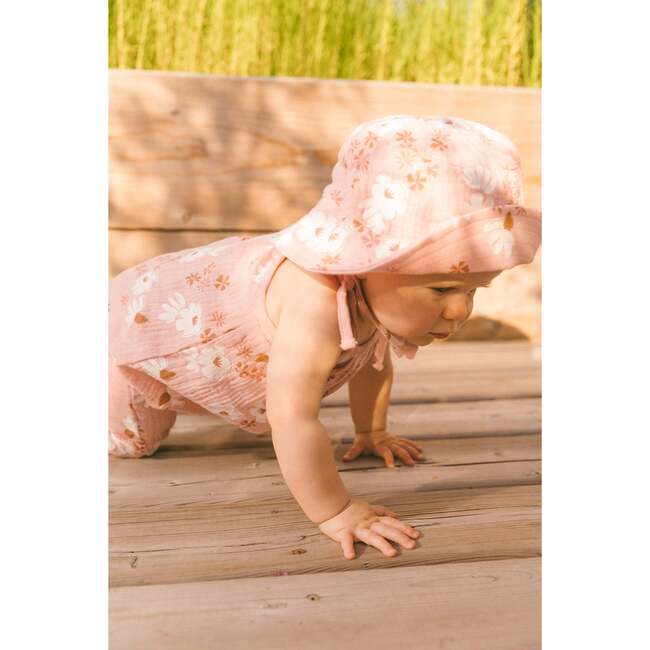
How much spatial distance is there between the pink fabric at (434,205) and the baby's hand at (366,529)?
35 centimetres

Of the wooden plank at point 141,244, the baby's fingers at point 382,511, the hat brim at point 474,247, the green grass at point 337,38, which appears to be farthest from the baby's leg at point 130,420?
the green grass at point 337,38

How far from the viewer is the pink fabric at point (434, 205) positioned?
89 cm

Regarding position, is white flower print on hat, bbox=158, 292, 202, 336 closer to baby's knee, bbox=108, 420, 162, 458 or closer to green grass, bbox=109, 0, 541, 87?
baby's knee, bbox=108, 420, 162, 458

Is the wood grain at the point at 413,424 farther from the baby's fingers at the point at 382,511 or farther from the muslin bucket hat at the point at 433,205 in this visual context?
the muslin bucket hat at the point at 433,205

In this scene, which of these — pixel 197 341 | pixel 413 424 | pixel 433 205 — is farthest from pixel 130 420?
pixel 433 205

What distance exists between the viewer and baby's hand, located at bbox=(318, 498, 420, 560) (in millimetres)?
994

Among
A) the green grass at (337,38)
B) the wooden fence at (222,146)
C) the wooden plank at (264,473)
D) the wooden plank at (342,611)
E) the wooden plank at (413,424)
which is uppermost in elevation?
the green grass at (337,38)

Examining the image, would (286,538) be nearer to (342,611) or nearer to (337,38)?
(342,611)

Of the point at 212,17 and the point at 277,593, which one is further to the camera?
the point at 212,17

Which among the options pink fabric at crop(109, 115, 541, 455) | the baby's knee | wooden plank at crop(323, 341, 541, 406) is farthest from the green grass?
the baby's knee
